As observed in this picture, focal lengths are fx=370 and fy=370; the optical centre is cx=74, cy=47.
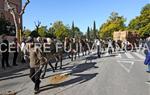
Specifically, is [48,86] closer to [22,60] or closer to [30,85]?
[30,85]

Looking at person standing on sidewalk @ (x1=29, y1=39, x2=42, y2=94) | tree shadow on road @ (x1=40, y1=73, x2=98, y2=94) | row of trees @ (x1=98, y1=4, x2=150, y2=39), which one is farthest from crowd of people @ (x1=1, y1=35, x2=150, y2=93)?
row of trees @ (x1=98, y1=4, x2=150, y2=39)

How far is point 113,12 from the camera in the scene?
11412cm

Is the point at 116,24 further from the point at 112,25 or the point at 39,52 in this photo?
the point at 39,52

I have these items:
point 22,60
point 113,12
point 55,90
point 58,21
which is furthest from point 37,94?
point 113,12

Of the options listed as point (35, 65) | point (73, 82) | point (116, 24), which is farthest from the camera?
point (116, 24)

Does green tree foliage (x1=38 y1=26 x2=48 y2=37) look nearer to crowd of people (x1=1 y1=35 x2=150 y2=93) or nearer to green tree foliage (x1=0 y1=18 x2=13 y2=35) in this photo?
green tree foliage (x1=0 y1=18 x2=13 y2=35)

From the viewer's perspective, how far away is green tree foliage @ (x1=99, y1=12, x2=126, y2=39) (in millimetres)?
110694

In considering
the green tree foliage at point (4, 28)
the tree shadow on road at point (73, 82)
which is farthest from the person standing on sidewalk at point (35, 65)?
the green tree foliage at point (4, 28)

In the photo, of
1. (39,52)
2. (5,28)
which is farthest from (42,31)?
(39,52)

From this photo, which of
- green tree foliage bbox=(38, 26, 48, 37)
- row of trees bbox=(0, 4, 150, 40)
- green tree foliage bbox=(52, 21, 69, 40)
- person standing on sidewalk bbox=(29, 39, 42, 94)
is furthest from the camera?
green tree foliage bbox=(52, 21, 69, 40)

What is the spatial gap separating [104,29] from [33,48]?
104 meters

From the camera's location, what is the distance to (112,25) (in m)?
111

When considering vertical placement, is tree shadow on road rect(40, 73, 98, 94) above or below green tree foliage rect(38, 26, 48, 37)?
below

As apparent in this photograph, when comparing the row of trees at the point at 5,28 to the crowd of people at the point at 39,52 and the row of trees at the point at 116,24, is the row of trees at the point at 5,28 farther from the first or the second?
the row of trees at the point at 116,24
